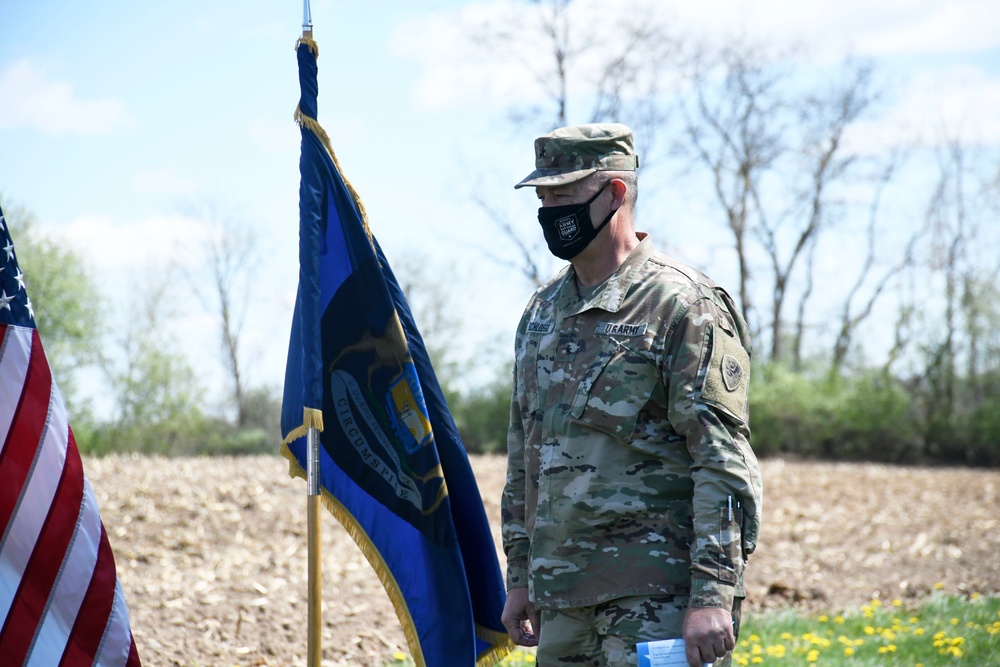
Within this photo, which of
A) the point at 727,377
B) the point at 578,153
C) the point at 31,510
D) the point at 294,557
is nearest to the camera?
the point at 727,377

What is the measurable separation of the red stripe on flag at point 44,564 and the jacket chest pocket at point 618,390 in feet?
6.42

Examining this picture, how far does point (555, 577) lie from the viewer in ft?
9.84

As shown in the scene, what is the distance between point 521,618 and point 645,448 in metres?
0.84

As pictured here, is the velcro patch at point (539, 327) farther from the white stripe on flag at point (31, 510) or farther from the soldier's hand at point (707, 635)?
the white stripe on flag at point (31, 510)

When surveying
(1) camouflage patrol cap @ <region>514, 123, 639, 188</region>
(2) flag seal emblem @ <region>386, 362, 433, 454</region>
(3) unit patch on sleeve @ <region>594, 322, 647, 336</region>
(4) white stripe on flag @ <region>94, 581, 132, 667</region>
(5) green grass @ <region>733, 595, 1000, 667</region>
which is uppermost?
(1) camouflage patrol cap @ <region>514, 123, 639, 188</region>

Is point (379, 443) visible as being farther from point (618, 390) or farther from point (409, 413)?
point (618, 390)

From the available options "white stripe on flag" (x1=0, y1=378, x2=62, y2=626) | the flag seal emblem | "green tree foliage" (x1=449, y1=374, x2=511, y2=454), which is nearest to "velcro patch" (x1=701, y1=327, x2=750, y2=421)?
the flag seal emblem

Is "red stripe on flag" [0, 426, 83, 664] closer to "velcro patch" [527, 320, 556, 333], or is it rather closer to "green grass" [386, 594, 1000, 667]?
"velcro patch" [527, 320, 556, 333]

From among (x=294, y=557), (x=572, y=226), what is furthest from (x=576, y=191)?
(x=294, y=557)

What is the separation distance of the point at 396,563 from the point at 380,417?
637 millimetres

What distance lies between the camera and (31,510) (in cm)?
339

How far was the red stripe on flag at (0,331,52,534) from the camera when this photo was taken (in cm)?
336

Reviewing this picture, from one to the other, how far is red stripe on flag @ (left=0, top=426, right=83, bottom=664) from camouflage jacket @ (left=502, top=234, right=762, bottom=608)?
69.1 inches

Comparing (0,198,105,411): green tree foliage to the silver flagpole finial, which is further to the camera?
(0,198,105,411): green tree foliage
